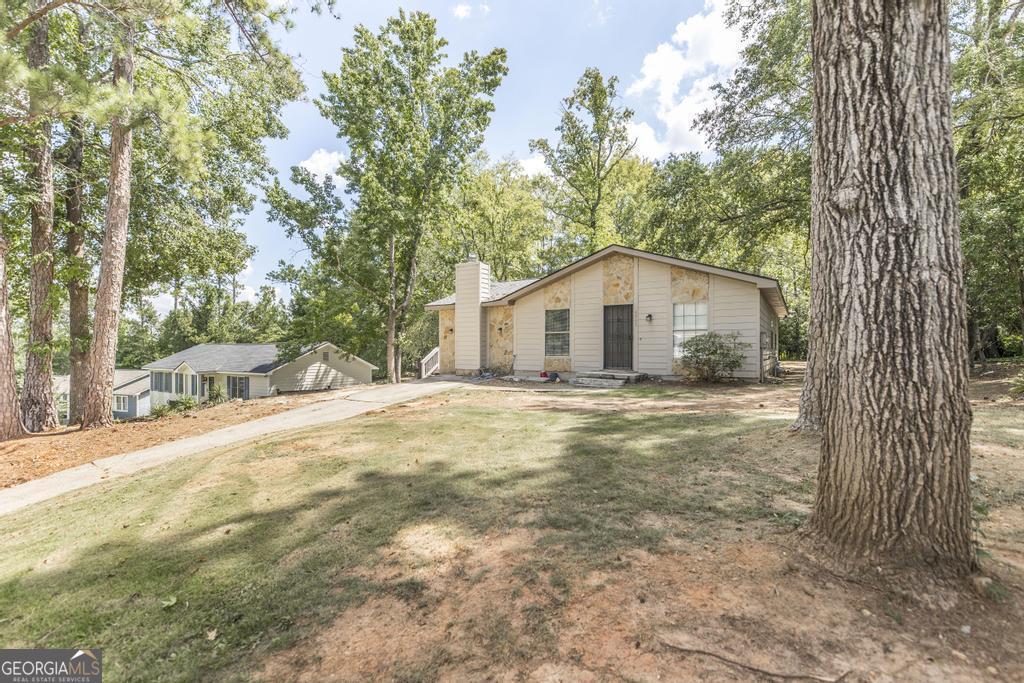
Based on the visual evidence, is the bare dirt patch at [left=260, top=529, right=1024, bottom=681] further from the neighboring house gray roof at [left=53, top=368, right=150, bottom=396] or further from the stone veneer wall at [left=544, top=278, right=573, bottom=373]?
the neighboring house gray roof at [left=53, top=368, right=150, bottom=396]

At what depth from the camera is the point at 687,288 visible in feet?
37.1

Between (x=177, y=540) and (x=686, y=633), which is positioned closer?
Result: (x=686, y=633)

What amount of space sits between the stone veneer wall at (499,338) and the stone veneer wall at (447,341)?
1.54m

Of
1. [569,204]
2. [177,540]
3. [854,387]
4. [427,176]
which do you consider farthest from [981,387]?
[569,204]

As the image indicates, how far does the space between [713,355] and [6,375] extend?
13.4 metres

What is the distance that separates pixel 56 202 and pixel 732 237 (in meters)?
19.1

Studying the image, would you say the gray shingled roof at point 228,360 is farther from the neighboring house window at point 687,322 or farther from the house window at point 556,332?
the neighboring house window at point 687,322

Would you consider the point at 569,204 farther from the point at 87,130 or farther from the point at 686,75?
the point at 87,130

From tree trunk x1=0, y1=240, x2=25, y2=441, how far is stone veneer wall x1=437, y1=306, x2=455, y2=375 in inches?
400

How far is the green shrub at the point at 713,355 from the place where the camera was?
1038 centimetres

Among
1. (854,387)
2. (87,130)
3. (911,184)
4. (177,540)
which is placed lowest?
(177,540)

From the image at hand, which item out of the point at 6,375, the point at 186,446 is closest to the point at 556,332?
the point at 186,446

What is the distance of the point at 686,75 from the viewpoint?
49.9 ft

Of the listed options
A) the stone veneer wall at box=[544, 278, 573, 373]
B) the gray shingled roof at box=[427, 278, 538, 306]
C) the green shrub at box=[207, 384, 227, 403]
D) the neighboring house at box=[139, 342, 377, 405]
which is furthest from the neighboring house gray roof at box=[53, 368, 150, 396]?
the stone veneer wall at box=[544, 278, 573, 373]
